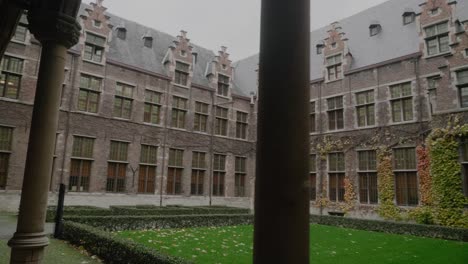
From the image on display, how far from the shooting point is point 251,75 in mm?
30109

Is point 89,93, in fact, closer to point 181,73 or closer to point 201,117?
point 181,73

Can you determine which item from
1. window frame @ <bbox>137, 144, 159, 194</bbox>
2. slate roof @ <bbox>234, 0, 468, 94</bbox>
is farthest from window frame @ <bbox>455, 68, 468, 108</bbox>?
window frame @ <bbox>137, 144, 159, 194</bbox>

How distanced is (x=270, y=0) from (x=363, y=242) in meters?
11.6

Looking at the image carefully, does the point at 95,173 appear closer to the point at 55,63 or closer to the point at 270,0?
the point at 55,63

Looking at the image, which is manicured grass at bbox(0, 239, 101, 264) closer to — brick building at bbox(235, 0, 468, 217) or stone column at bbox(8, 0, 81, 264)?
stone column at bbox(8, 0, 81, 264)

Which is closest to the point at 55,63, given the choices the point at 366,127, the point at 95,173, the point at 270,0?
the point at 270,0

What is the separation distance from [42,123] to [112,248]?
11.8ft

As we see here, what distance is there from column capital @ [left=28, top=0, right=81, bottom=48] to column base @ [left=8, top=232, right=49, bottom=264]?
2.92 m

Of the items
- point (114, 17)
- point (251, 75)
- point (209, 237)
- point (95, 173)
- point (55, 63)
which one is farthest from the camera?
point (251, 75)

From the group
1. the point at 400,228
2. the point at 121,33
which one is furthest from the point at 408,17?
the point at 121,33

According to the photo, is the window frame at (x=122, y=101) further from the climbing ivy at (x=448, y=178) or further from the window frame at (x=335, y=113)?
the climbing ivy at (x=448, y=178)

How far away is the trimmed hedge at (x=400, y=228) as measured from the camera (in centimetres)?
1312

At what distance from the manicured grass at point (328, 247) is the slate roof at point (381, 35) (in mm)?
12128

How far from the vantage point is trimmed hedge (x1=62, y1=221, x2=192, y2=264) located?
616 cm
